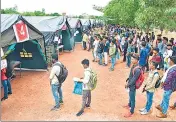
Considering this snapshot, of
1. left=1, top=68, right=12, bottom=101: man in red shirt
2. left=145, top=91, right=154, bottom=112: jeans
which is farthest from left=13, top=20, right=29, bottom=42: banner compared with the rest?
left=145, top=91, right=154, bottom=112: jeans

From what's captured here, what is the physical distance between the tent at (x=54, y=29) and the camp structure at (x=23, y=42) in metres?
2.52

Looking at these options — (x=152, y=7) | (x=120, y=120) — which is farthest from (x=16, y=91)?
(x=152, y=7)

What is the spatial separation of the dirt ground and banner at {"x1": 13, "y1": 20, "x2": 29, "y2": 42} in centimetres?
197

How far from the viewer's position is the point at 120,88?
34.6 ft

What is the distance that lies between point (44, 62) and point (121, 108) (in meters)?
5.58

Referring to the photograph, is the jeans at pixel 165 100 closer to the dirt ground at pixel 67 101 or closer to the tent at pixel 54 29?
the dirt ground at pixel 67 101

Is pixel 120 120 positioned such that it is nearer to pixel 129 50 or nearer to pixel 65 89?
pixel 65 89

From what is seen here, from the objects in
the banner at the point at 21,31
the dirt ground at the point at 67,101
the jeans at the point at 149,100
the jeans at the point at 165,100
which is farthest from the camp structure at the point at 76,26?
the jeans at the point at 165,100

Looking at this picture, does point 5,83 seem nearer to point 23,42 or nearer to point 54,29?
point 23,42

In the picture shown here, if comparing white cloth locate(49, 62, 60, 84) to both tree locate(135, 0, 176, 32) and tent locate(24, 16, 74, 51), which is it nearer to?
tent locate(24, 16, 74, 51)

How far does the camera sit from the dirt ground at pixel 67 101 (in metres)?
7.75

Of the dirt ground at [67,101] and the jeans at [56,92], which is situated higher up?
the jeans at [56,92]

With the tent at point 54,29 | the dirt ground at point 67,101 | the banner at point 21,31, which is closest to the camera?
the dirt ground at point 67,101

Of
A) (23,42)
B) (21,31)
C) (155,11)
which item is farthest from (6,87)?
(155,11)
